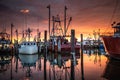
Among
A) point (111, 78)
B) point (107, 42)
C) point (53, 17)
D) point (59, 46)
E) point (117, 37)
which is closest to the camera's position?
point (111, 78)

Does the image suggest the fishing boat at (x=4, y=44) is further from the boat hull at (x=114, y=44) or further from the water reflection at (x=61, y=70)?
the boat hull at (x=114, y=44)

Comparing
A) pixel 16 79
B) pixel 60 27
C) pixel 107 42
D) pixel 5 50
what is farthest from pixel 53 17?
pixel 16 79

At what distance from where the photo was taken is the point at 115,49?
1193 inches

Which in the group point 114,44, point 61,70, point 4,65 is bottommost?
point 4,65

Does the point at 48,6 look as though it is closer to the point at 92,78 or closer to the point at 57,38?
the point at 57,38

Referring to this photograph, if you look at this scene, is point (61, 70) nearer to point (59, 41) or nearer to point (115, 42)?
point (115, 42)

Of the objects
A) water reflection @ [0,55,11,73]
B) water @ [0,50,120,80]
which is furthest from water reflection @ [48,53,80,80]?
water reflection @ [0,55,11,73]

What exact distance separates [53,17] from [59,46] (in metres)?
12.4

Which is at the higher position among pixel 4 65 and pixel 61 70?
pixel 61 70

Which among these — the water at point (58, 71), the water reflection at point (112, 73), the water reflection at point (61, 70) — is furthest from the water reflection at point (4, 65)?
the water reflection at point (112, 73)

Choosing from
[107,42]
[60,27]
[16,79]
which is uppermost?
[60,27]

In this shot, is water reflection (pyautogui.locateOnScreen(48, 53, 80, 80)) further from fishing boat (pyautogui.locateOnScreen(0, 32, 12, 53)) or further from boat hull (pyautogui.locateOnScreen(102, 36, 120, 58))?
fishing boat (pyautogui.locateOnScreen(0, 32, 12, 53))

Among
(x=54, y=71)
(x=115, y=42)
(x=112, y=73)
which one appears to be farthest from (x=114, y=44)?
(x=112, y=73)

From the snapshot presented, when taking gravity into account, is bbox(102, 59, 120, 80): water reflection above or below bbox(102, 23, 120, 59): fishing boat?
below
